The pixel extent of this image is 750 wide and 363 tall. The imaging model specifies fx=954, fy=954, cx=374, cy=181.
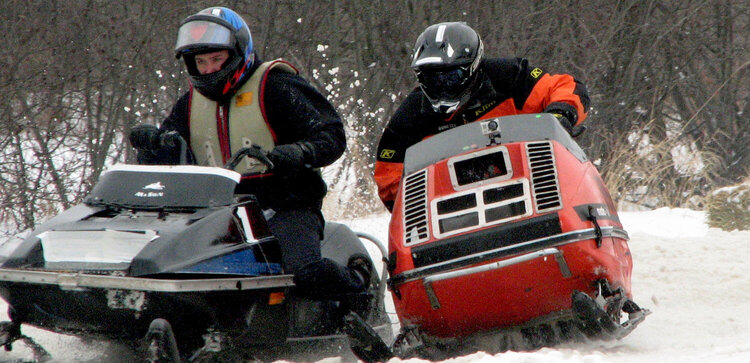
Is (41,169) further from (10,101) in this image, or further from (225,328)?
(225,328)

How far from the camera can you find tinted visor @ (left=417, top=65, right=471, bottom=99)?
4.71 meters

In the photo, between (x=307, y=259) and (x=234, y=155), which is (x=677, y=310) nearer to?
(x=307, y=259)

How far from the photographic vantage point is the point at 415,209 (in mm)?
4242

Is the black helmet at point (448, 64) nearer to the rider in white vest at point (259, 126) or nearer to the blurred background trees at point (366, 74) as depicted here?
the rider in white vest at point (259, 126)

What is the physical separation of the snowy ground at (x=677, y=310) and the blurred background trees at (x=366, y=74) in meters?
2.83

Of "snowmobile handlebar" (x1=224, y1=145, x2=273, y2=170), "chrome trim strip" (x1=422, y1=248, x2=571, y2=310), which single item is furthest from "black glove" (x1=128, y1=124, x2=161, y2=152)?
"chrome trim strip" (x1=422, y1=248, x2=571, y2=310)

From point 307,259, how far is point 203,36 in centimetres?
110

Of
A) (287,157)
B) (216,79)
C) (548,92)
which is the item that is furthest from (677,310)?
(216,79)

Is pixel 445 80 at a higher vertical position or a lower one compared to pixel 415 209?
higher

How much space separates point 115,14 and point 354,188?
2941 millimetres

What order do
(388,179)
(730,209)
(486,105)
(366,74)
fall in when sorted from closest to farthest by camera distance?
(486,105) < (388,179) < (730,209) < (366,74)

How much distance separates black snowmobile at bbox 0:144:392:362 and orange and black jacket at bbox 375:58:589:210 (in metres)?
1.11

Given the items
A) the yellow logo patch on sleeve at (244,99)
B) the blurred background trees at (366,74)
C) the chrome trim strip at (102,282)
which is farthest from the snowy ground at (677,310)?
the blurred background trees at (366,74)

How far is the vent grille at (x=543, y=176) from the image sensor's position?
153 inches
